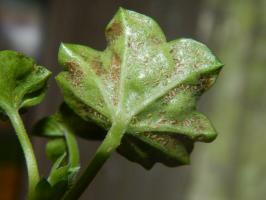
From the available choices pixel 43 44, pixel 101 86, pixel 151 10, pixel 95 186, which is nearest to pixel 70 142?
pixel 101 86

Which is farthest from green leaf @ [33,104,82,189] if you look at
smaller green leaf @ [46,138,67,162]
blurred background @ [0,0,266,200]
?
blurred background @ [0,0,266,200]

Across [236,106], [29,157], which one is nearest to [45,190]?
[29,157]

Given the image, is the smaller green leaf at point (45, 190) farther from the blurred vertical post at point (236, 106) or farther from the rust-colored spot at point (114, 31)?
the blurred vertical post at point (236, 106)

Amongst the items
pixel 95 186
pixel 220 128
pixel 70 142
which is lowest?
pixel 95 186

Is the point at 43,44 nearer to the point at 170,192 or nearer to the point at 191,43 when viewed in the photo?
the point at 170,192

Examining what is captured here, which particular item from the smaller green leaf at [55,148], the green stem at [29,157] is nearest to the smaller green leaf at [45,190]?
the green stem at [29,157]

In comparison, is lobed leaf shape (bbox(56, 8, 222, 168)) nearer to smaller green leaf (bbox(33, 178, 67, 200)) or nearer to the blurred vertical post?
smaller green leaf (bbox(33, 178, 67, 200))
